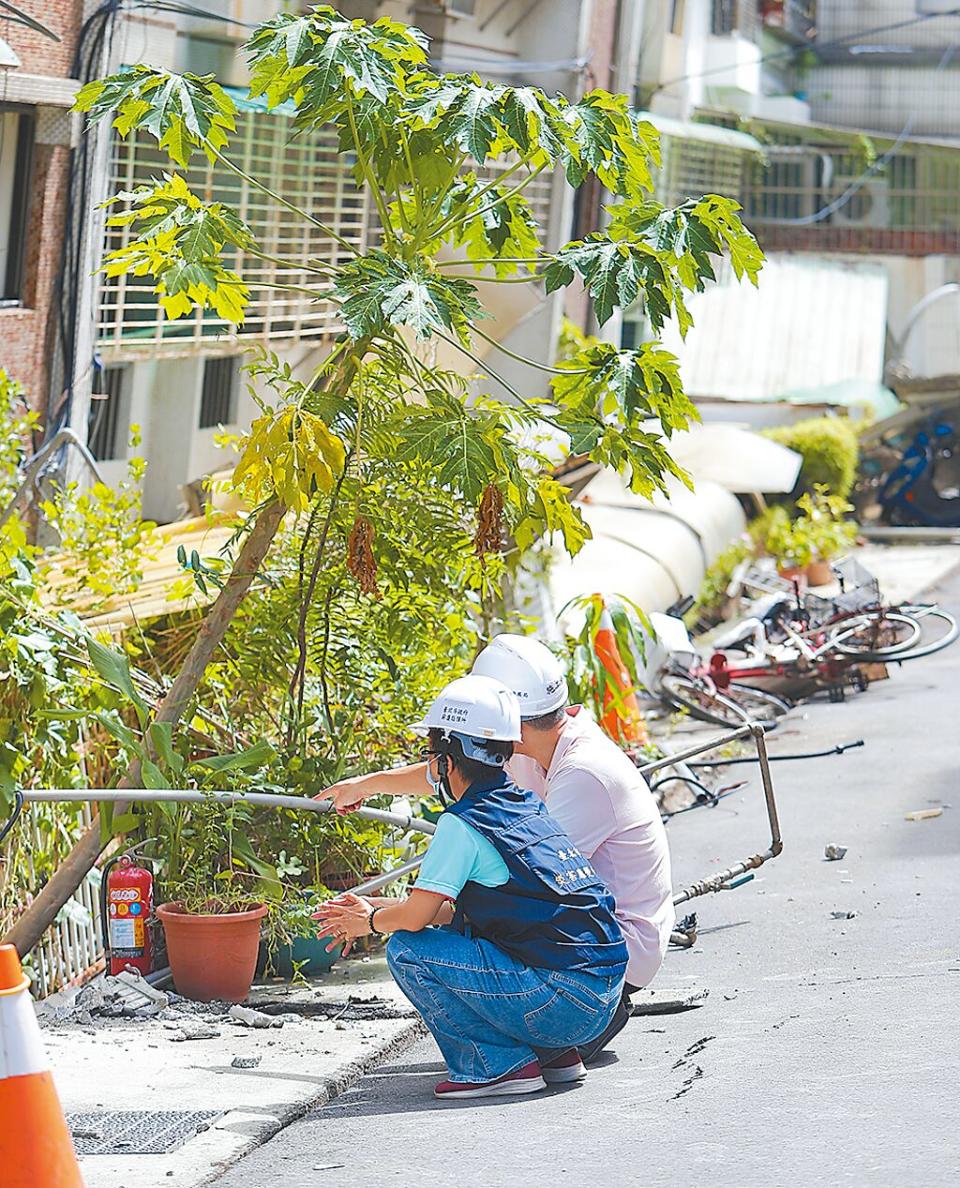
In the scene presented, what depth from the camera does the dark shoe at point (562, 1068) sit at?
5801 mm

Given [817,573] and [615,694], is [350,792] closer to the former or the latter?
[615,694]

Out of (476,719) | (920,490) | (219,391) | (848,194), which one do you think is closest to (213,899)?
(476,719)

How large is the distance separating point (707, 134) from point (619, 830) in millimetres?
24187

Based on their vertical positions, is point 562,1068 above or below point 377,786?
below

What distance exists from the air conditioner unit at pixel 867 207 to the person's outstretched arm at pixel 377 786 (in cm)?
3175

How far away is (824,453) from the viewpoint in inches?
900

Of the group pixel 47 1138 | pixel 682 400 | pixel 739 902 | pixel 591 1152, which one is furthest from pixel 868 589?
pixel 47 1138

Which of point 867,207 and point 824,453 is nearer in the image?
point 824,453

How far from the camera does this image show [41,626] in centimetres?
681

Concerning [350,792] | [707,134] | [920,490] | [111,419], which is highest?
[707,134]

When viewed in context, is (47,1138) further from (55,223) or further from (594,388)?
(55,223)

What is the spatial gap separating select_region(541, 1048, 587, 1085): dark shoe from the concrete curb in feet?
2.30

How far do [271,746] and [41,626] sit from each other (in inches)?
41.5

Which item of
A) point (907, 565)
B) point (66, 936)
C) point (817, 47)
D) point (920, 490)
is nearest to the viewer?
point (66, 936)
